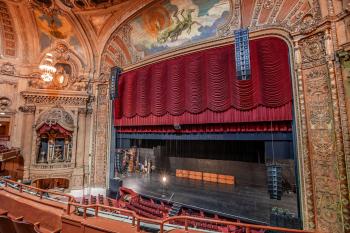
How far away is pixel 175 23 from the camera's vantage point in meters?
8.70

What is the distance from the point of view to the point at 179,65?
8.34 metres

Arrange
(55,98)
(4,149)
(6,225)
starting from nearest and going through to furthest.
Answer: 1. (6,225)
2. (4,149)
3. (55,98)

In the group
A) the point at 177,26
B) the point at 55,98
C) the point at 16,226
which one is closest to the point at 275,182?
the point at 16,226

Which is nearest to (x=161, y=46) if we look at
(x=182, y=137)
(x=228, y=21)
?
(x=228, y=21)

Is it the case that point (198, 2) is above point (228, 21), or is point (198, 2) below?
above

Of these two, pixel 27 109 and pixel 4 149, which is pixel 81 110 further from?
pixel 4 149

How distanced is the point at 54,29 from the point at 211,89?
9.28 meters

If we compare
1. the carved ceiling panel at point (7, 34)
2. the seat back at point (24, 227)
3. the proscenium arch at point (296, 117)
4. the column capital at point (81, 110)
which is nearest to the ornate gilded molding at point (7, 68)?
the carved ceiling panel at point (7, 34)

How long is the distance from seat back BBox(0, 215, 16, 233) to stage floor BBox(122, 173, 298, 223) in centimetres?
493

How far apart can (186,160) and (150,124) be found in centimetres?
379

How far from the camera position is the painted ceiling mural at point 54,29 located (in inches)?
404

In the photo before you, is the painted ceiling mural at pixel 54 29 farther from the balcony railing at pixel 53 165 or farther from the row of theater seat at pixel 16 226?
the row of theater seat at pixel 16 226

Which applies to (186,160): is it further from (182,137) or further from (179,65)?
(179,65)

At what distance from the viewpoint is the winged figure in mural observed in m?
8.25
